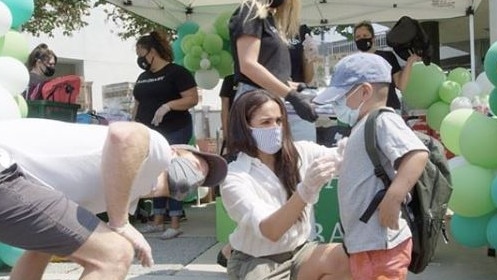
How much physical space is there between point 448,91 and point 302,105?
3.13 m

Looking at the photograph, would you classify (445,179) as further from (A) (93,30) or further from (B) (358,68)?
(A) (93,30)

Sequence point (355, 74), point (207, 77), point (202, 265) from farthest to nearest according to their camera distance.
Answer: point (207, 77)
point (202, 265)
point (355, 74)

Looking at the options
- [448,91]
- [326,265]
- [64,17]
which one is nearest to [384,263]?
[326,265]

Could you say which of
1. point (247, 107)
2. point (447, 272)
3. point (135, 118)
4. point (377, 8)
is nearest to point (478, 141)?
point (447, 272)

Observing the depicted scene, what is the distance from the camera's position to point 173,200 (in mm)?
5441

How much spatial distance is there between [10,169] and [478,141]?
8.68 ft

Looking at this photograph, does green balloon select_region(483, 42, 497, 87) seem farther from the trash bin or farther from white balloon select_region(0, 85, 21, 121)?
the trash bin

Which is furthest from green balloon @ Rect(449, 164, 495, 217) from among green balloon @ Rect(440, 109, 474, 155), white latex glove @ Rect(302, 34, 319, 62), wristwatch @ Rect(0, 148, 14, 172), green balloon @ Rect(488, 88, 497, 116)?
wristwatch @ Rect(0, 148, 14, 172)

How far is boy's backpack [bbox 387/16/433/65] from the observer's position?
5.64 metres

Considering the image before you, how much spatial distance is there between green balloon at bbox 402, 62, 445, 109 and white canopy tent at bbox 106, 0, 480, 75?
1325mm

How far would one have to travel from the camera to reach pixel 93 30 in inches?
918

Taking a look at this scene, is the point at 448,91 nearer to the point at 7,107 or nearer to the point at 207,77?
Answer: the point at 207,77

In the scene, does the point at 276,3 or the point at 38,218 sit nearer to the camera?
the point at 38,218

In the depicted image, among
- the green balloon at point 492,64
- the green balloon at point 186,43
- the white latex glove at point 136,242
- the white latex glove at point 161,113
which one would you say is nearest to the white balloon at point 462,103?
the green balloon at point 492,64
